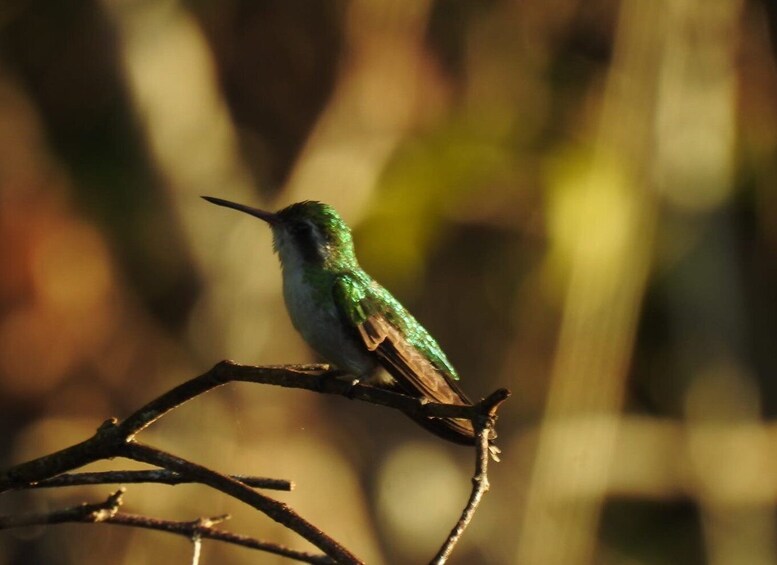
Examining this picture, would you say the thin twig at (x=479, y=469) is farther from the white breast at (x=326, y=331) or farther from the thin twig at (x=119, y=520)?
the white breast at (x=326, y=331)

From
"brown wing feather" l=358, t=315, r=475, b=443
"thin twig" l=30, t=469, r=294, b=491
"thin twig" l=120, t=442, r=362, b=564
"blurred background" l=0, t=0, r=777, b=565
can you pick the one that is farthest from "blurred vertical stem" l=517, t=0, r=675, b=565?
"thin twig" l=120, t=442, r=362, b=564

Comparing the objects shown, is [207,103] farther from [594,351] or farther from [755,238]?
[755,238]

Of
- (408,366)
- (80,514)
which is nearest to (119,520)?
(80,514)

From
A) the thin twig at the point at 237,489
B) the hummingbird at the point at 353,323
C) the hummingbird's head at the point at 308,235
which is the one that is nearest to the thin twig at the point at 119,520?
the thin twig at the point at 237,489

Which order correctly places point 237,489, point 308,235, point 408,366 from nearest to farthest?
point 237,489, point 408,366, point 308,235

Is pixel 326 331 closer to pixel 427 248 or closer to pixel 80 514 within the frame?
pixel 80 514
